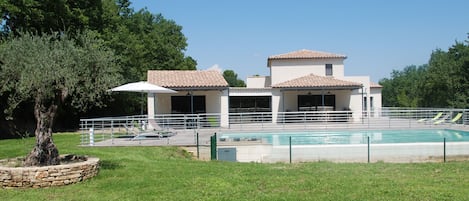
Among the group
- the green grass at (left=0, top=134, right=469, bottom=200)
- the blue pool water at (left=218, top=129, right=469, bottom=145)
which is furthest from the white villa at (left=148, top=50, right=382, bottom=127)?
the green grass at (left=0, top=134, right=469, bottom=200)

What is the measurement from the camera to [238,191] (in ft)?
23.5

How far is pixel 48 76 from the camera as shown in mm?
8133

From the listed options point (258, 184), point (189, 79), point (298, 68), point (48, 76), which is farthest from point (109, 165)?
point (298, 68)

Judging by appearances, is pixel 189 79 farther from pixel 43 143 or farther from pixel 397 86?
pixel 397 86

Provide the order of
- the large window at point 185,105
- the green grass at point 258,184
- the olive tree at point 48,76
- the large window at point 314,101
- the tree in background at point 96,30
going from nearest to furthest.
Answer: the green grass at point 258,184, the olive tree at point 48,76, the tree in background at point 96,30, the large window at point 185,105, the large window at point 314,101

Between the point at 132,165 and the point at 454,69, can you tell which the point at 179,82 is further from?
the point at 454,69

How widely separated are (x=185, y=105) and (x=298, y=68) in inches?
369

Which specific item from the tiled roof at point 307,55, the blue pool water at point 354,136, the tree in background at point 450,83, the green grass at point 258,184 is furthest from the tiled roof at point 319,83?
the tree in background at point 450,83

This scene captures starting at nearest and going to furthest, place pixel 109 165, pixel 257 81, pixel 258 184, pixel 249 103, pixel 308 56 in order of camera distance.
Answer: pixel 258 184, pixel 109 165, pixel 308 56, pixel 249 103, pixel 257 81

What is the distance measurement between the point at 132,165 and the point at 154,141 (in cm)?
623

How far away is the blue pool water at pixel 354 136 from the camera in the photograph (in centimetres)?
1838

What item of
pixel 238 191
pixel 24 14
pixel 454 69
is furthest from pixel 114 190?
pixel 454 69

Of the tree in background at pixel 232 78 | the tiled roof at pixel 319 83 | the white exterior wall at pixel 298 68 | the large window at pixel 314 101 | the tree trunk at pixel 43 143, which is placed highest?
the tree in background at pixel 232 78

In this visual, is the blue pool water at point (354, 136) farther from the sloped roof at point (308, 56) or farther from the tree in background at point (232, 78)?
the tree in background at point (232, 78)
